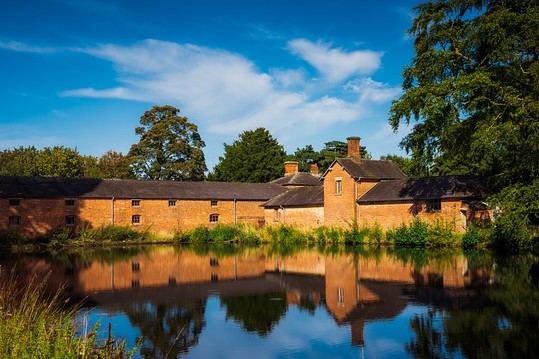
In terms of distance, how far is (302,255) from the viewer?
101 feet

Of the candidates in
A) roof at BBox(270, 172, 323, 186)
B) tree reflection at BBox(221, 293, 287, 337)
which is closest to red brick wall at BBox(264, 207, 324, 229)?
roof at BBox(270, 172, 323, 186)

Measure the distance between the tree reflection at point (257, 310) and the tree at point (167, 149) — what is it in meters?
45.1

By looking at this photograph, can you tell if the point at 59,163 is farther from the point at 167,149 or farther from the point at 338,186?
the point at 338,186

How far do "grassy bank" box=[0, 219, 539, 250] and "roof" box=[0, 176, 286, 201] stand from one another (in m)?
3.36

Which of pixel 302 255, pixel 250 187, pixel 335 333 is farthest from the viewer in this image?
pixel 250 187

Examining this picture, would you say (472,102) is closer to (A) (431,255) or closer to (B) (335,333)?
(A) (431,255)

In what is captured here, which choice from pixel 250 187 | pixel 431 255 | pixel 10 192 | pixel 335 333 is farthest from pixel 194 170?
pixel 335 333

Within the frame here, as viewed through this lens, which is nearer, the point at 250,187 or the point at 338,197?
the point at 338,197

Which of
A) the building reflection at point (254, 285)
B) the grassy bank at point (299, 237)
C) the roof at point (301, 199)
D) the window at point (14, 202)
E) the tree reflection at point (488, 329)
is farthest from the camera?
the roof at point (301, 199)

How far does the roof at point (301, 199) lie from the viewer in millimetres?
42969

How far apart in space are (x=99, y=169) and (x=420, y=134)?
2084 inches

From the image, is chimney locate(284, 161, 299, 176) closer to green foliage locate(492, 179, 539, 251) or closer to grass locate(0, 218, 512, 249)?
grass locate(0, 218, 512, 249)

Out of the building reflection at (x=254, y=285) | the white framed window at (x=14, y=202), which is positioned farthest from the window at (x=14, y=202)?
the building reflection at (x=254, y=285)

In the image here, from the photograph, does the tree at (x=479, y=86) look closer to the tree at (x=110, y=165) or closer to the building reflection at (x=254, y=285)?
the building reflection at (x=254, y=285)
